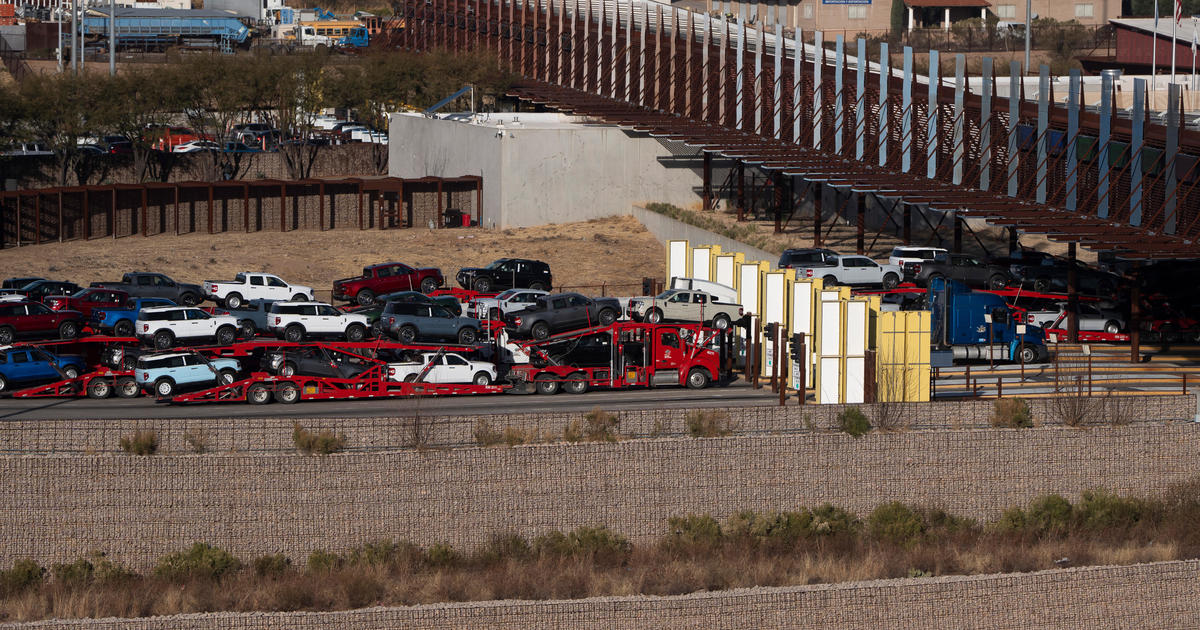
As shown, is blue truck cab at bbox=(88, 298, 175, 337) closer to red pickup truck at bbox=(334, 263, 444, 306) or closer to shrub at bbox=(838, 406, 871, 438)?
red pickup truck at bbox=(334, 263, 444, 306)

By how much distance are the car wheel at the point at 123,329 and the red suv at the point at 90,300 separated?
4.20 ft

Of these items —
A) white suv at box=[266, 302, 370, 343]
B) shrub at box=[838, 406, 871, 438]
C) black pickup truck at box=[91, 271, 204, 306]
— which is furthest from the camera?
black pickup truck at box=[91, 271, 204, 306]

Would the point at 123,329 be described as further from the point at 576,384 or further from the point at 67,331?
the point at 576,384

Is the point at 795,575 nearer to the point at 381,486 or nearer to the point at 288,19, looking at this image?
the point at 381,486

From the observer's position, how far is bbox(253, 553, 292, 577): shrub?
34312 millimetres

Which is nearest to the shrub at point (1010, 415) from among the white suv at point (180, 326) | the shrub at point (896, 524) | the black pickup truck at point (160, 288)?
the shrub at point (896, 524)

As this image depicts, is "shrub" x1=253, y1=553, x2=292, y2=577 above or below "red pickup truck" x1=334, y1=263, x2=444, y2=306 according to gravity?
below

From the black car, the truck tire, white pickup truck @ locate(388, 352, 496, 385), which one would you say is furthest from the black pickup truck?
white pickup truck @ locate(388, 352, 496, 385)

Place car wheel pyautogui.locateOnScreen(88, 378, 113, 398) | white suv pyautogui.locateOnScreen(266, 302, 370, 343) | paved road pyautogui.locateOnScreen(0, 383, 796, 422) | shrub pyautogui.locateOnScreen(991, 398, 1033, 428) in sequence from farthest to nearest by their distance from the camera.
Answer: white suv pyautogui.locateOnScreen(266, 302, 370, 343), car wheel pyautogui.locateOnScreen(88, 378, 113, 398), paved road pyautogui.locateOnScreen(0, 383, 796, 422), shrub pyautogui.locateOnScreen(991, 398, 1033, 428)

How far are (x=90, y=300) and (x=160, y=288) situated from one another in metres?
3.82

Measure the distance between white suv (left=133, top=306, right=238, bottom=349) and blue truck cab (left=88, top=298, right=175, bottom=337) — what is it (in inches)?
55.9

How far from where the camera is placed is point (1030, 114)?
58.7 metres

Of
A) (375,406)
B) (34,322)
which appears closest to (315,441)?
(375,406)

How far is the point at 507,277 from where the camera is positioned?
5888cm
